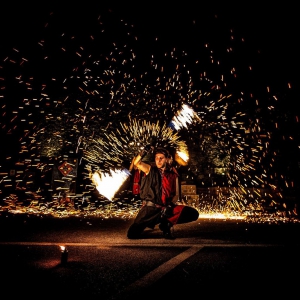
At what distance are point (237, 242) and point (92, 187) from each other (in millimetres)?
18987

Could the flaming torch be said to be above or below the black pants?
above

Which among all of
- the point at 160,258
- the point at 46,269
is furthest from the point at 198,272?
the point at 46,269

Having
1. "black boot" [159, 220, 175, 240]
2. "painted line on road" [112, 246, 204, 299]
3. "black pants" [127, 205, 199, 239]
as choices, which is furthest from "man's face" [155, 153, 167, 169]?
"painted line on road" [112, 246, 204, 299]

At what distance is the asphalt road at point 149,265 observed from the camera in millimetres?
3213

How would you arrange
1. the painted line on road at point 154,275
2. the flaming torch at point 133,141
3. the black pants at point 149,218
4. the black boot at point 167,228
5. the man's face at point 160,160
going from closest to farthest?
the painted line on road at point 154,275
the black pants at point 149,218
the black boot at point 167,228
the man's face at point 160,160
the flaming torch at point 133,141

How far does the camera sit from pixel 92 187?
24.1 m

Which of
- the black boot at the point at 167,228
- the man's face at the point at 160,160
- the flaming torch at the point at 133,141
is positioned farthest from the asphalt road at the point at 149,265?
the flaming torch at the point at 133,141

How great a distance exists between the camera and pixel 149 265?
423 centimetres

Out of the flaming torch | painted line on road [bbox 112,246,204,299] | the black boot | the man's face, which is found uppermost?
the flaming torch

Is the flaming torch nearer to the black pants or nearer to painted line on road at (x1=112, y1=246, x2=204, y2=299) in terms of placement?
the black pants

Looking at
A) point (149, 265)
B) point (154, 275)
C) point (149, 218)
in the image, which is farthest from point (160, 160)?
point (154, 275)

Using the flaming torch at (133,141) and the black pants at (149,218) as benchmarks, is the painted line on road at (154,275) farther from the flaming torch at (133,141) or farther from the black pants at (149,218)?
the flaming torch at (133,141)

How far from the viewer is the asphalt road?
3.21m

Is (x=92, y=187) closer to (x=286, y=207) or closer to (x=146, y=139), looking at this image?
(x=146, y=139)
